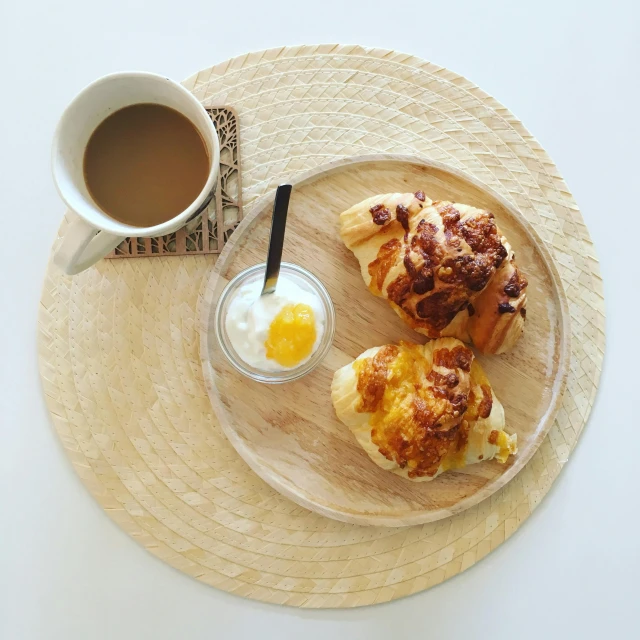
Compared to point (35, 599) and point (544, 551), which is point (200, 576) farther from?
point (544, 551)

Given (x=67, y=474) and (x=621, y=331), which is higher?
(x=621, y=331)

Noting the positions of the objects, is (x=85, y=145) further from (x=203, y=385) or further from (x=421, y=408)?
(x=421, y=408)

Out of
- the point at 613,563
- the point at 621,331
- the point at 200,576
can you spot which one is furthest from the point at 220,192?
the point at 613,563

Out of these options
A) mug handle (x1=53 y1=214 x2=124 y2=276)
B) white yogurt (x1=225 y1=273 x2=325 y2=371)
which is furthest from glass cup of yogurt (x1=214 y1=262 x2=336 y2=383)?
mug handle (x1=53 y1=214 x2=124 y2=276)

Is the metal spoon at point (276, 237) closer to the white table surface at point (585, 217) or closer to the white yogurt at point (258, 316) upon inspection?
the white yogurt at point (258, 316)

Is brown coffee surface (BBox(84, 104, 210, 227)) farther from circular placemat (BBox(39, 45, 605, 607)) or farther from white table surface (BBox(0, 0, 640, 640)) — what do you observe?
white table surface (BBox(0, 0, 640, 640))

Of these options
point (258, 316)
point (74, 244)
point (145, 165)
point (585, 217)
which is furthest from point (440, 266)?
point (74, 244)
